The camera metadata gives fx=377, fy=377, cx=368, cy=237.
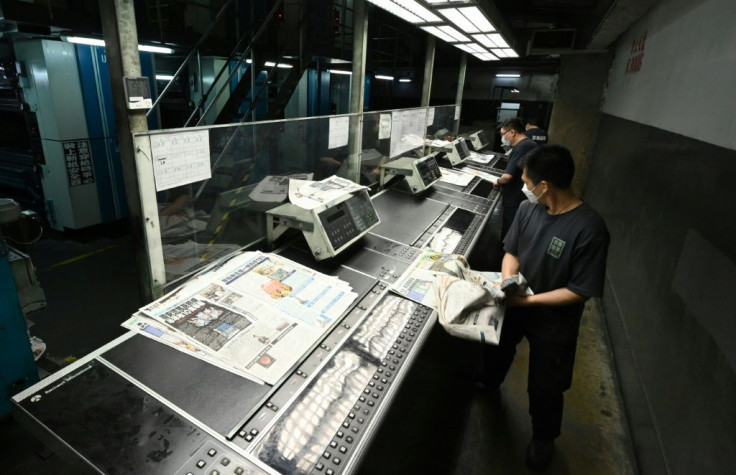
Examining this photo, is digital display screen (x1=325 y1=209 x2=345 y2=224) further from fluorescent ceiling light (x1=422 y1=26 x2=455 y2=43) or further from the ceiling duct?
the ceiling duct

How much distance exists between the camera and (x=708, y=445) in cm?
139

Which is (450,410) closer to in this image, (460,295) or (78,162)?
(460,295)

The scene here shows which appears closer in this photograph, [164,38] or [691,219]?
[691,219]

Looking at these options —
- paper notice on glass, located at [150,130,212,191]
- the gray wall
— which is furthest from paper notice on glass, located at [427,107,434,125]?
paper notice on glass, located at [150,130,212,191]

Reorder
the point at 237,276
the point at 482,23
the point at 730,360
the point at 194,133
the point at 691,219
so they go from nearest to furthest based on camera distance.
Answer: the point at 730,360 → the point at 194,133 → the point at 237,276 → the point at 691,219 → the point at 482,23

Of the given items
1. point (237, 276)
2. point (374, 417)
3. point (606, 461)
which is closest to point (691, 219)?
point (606, 461)

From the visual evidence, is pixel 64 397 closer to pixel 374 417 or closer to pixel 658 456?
pixel 374 417

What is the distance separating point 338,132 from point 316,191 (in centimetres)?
65

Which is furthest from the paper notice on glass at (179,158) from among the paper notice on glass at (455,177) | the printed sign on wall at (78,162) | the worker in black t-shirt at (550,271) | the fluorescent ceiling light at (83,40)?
the printed sign on wall at (78,162)

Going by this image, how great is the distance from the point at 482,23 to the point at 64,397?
10.7 feet

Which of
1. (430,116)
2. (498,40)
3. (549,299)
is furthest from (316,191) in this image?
(498,40)

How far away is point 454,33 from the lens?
3430 millimetres

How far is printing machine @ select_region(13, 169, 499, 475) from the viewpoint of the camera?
0.97 metres

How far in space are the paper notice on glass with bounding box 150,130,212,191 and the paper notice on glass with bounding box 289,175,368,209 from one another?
500 mm
